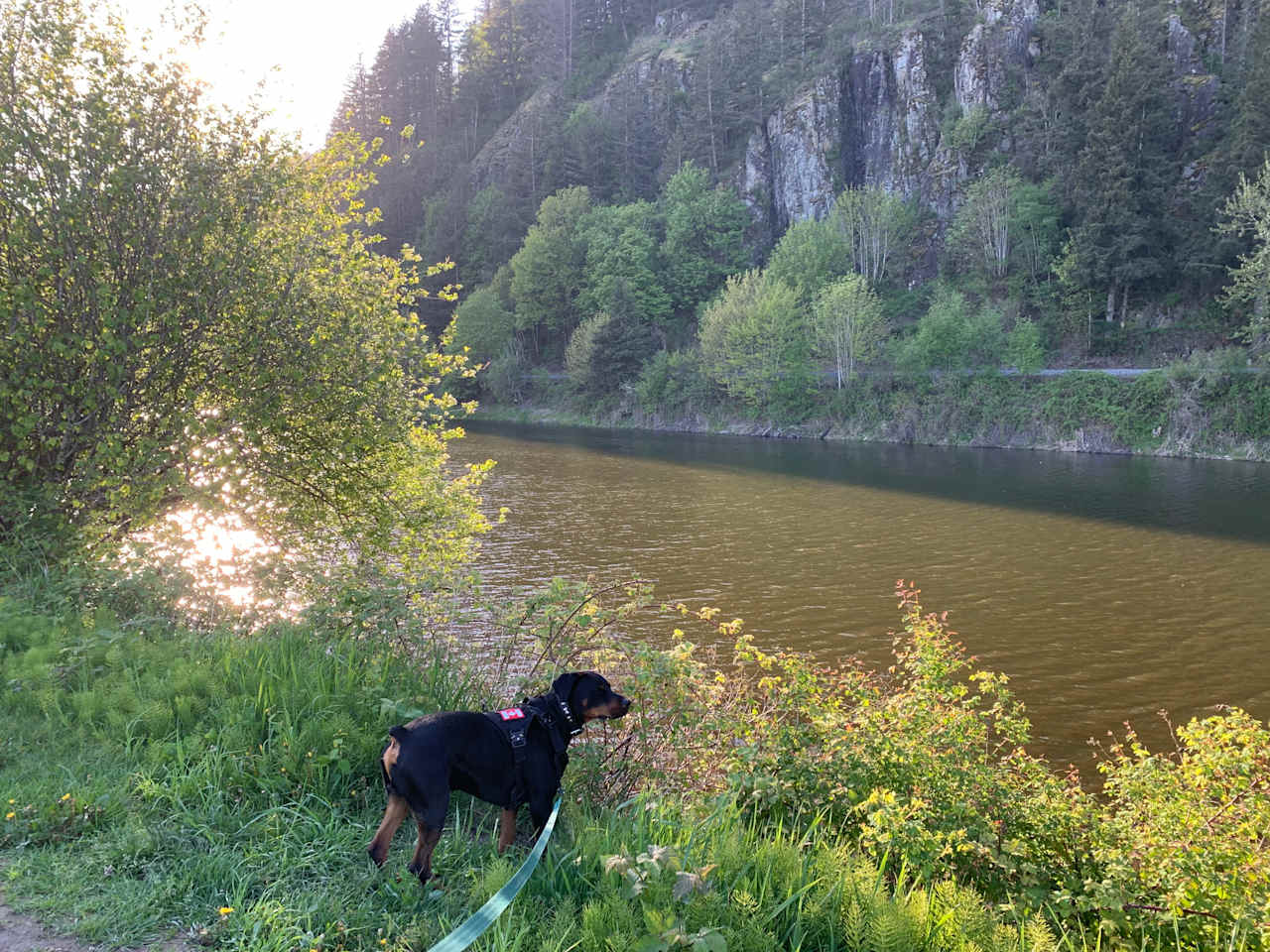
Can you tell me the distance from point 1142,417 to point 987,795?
44.9 m

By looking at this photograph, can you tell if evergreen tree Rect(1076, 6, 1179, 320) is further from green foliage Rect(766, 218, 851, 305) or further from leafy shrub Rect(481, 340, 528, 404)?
leafy shrub Rect(481, 340, 528, 404)

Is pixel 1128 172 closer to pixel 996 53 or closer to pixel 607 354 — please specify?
pixel 996 53

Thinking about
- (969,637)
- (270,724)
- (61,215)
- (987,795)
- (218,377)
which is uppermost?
(61,215)

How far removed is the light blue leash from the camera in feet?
10.3

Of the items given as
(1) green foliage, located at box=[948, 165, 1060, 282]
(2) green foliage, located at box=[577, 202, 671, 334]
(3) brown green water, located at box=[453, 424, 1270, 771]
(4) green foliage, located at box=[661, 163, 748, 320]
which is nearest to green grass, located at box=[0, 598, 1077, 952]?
(3) brown green water, located at box=[453, 424, 1270, 771]

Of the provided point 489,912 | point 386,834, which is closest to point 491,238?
point 386,834

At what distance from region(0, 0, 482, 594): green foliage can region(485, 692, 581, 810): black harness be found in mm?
4524

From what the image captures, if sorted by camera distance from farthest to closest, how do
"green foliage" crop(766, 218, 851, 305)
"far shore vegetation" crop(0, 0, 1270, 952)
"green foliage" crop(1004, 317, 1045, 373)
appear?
"green foliage" crop(766, 218, 851, 305) → "green foliage" crop(1004, 317, 1045, 373) → "far shore vegetation" crop(0, 0, 1270, 952)

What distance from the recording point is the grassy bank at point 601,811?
3623 millimetres

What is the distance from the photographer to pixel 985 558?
66.8ft

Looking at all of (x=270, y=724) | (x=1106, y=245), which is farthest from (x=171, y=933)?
(x=1106, y=245)

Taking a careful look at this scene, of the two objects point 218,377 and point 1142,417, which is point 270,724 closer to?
point 218,377

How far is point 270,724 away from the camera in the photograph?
4.99 meters

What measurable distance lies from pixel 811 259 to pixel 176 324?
62596mm
